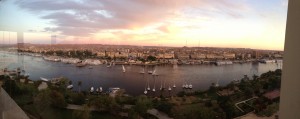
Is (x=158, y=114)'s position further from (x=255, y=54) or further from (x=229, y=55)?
(x=255, y=54)

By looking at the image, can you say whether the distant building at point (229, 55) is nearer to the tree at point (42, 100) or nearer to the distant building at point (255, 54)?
the distant building at point (255, 54)

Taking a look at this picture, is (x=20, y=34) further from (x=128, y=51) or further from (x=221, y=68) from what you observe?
(x=221, y=68)

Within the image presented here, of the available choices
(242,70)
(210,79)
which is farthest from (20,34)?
(242,70)

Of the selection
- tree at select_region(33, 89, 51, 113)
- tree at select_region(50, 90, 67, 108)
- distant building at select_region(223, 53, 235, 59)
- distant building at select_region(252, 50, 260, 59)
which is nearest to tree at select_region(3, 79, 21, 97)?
tree at select_region(33, 89, 51, 113)

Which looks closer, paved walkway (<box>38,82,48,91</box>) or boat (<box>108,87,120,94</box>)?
boat (<box>108,87,120,94</box>)

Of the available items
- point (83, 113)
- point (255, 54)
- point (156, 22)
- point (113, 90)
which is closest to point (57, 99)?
point (83, 113)

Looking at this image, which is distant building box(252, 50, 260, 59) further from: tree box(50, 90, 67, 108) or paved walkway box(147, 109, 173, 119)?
tree box(50, 90, 67, 108)
